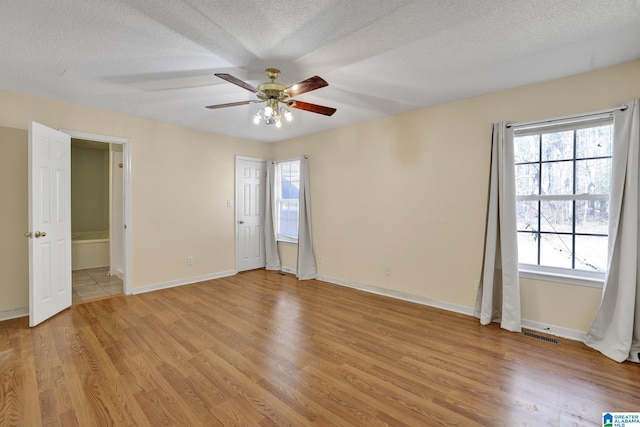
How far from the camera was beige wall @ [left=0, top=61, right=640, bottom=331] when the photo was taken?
2930 millimetres

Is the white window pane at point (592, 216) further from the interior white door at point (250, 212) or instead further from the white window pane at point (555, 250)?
the interior white door at point (250, 212)

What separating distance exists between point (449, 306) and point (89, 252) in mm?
6614

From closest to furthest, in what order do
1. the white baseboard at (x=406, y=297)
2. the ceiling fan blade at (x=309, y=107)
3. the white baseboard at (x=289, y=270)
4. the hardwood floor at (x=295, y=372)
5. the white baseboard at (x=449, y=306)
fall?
the hardwood floor at (x=295, y=372), the ceiling fan blade at (x=309, y=107), the white baseboard at (x=449, y=306), the white baseboard at (x=406, y=297), the white baseboard at (x=289, y=270)

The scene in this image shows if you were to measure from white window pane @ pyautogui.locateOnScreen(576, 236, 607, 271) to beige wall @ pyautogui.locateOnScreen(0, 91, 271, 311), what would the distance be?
16.0ft

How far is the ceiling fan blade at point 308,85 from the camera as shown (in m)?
2.10

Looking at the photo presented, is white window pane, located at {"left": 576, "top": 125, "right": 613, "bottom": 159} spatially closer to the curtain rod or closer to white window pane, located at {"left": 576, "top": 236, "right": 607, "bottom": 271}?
the curtain rod

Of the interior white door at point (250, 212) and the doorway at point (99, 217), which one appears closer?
the doorway at point (99, 217)

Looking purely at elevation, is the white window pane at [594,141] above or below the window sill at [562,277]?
above

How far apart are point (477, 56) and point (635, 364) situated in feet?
9.35

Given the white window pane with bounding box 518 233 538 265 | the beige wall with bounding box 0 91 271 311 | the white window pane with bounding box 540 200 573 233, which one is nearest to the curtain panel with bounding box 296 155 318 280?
the beige wall with bounding box 0 91 271 311

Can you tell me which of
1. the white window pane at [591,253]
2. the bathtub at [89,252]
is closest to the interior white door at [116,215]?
the bathtub at [89,252]

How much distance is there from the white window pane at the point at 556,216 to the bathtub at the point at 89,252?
738 centimetres

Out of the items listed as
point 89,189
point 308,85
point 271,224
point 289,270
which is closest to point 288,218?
point 271,224

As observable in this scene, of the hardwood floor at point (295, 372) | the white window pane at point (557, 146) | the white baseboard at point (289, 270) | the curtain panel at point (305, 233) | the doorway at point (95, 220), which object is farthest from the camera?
the white baseboard at point (289, 270)
